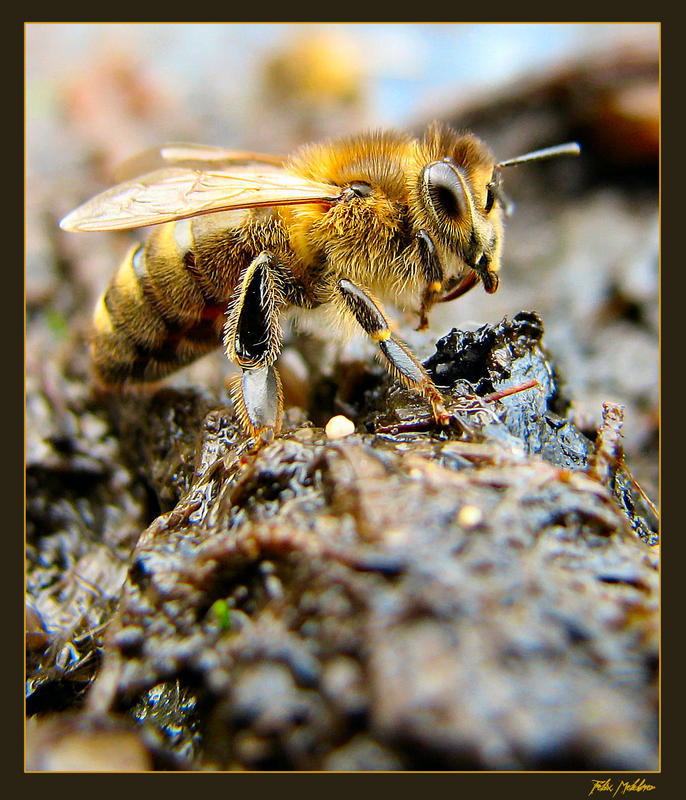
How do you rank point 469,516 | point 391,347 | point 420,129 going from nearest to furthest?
point 469,516, point 391,347, point 420,129

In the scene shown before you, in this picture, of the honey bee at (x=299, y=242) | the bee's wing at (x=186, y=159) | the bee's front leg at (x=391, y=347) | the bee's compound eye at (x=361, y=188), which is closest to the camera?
the bee's front leg at (x=391, y=347)

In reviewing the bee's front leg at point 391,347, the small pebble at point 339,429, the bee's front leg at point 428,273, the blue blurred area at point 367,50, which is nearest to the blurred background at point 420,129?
the blue blurred area at point 367,50

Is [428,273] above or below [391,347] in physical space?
above

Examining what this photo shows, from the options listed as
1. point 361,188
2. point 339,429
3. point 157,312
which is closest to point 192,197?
point 157,312

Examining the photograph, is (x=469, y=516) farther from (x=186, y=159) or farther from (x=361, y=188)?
(x=186, y=159)

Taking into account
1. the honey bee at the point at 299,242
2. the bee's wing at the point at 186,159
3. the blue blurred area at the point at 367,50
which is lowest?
the honey bee at the point at 299,242

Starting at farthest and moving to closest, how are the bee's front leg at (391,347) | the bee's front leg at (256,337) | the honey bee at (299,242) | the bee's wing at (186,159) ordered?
the bee's wing at (186,159) → the honey bee at (299,242) → the bee's front leg at (256,337) → the bee's front leg at (391,347)

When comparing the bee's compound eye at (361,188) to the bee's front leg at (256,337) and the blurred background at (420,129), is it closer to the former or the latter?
the bee's front leg at (256,337)

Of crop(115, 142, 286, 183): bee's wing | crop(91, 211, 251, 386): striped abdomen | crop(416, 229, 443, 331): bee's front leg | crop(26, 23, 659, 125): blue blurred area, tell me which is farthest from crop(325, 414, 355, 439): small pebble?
crop(26, 23, 659, 125): blue blurred area

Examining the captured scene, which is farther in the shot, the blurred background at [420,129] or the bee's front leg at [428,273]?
the blurred background at [420,129]
